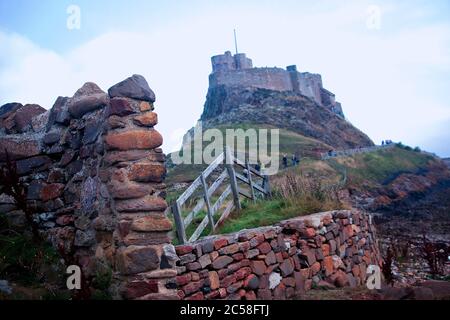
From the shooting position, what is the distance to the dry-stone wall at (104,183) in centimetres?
342

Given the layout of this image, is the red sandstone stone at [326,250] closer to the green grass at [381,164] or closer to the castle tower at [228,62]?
the green grass at [381,164]

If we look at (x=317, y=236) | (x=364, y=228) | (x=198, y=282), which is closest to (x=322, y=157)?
(x=364, y=228)

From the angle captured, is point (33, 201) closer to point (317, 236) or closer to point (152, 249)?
point (152, 249)

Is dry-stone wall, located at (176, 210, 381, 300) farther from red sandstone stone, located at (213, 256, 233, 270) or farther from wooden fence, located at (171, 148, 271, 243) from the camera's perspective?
wooden fence, located at (171, 148, 271, 243)

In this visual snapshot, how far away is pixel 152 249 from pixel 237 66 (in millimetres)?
54938

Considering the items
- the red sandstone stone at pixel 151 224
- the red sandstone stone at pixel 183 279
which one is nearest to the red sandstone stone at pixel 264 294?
the red sandstone stone at pixel 183 279

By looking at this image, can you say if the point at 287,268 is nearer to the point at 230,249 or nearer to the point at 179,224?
the point at 230,249

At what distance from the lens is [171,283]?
3484 millimetres

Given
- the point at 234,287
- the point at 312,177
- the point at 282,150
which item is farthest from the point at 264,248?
the point at 282,150

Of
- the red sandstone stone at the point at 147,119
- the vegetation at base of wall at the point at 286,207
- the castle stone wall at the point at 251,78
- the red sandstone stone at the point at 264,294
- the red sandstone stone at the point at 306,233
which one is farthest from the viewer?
the castle stone wall at the point at 251,78

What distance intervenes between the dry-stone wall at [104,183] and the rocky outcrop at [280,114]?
40.9 meters

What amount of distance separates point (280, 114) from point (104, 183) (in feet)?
152

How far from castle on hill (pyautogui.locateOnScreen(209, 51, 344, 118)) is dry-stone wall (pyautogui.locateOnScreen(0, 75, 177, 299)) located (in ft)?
167

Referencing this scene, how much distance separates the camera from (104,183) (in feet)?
11.8
